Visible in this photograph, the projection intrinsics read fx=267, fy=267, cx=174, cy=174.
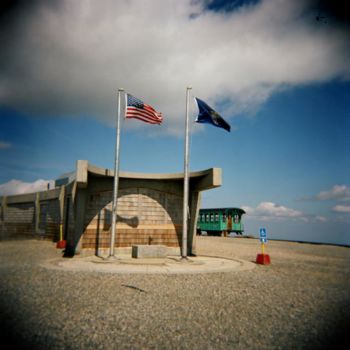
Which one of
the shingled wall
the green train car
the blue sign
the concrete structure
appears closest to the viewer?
the blue sign

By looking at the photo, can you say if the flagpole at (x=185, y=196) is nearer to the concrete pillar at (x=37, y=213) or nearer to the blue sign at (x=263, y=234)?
the blue sign at (x=263, y=234)

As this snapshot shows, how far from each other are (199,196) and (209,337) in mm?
11669

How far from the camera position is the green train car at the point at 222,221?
3422 cm

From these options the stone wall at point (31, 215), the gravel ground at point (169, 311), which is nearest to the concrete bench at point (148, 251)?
the gravel ground at point (169, 311)

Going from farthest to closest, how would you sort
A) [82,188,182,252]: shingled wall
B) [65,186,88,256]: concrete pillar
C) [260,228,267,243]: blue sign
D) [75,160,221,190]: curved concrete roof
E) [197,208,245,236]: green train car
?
[197,208,245,236]: green train car < [82,188,182,252]: shingled wall < [65,186,88,256]: concrete pillar < [260,228,267,243]: blue sign < [75,160,221,190]: curved concrete roof

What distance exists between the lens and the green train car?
112ft

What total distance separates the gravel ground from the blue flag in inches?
283

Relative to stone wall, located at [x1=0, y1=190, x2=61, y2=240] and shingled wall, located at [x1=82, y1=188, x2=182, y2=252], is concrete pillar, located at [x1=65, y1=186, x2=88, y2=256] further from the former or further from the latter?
stone wall, located at [x1=0, y1=190, x2=61, y2=240]

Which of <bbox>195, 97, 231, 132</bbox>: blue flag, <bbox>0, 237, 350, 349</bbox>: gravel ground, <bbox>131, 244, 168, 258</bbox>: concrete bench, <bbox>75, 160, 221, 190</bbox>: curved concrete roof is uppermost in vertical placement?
<bbox>195, 97, 231, 132</bbox>: blue flag

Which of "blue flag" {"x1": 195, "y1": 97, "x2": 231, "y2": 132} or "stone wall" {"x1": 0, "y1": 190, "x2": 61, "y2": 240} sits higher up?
"blue flag" {"x1": 195, "y1": 97, "x2": 231, "y2": 132}

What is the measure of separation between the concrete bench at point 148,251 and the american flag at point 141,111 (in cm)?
639

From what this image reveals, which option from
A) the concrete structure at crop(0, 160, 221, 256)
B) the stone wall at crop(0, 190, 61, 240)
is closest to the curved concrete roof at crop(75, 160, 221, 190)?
the concrete structure at crop(0, 160, 221, 256)

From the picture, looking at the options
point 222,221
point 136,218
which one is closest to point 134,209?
point 136,218

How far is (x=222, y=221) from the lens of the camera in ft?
112
